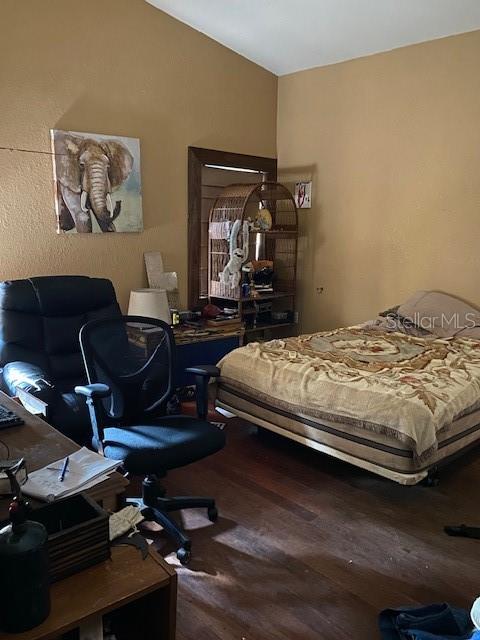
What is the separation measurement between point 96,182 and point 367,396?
2.44 metres

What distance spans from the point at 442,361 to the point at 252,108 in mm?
2871

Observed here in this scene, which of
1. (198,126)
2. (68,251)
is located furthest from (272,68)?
(68,251)

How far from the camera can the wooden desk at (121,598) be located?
1173 millimetres

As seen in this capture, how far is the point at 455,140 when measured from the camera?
13.1ft

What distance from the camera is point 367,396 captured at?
2711 mm

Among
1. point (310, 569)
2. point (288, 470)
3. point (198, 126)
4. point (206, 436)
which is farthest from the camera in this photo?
point (198, 126)

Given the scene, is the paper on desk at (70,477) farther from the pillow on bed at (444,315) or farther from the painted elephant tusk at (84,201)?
the pillow on bed at (444,315)

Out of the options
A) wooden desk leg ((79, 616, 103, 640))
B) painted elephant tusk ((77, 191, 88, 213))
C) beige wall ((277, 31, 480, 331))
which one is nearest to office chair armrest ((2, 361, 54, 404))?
painted elephant tusk ((77, 191, 88, 213))

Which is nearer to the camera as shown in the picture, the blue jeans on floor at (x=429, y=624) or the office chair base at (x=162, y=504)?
the blue jeans on floor at (x=429, y=624)

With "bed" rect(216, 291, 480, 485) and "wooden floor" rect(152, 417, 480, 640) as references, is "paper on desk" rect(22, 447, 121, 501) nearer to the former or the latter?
"wooden floor" rect(152, 417, 480, 640)

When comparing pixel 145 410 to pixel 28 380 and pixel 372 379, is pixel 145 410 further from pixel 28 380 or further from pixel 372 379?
pixel 372 379

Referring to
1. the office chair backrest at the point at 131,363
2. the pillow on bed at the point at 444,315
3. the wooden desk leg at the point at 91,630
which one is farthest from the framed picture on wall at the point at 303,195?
the wooden desk leg at the point at 91,630

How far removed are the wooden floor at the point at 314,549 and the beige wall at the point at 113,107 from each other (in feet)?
5.90

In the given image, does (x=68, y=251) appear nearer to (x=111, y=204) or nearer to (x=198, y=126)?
(x=111, y=204)
